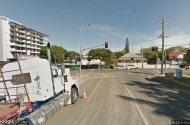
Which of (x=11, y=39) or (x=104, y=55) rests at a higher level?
(x=11, y=39)

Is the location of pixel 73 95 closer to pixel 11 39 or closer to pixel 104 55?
pixel 104 55

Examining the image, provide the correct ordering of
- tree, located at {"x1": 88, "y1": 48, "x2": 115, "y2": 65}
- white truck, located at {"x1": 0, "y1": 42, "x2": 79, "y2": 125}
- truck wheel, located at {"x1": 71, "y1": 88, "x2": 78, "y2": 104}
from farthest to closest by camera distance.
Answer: tree, located at {"x1": 88, "y1": 48, "x2": 115, "y2": 65} → truck wheel, located at {"x1": 71, "y1": 88, "x2": 78, "y2": 104} → white truck, located at {"x1": 0, "y1": 42, "x2": 79, "y2": 125}

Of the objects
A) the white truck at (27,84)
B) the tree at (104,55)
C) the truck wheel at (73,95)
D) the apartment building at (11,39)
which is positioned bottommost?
Result: the truck wheel at (73,95)

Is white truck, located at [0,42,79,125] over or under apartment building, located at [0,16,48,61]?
under

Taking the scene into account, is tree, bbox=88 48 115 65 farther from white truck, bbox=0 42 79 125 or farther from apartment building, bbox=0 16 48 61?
white truck, bbox=0 42 79 125

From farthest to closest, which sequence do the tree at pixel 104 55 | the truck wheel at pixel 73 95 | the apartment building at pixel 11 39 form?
the apartment building at pixel 11 39, the tree at pixel 104 55, the truck wheel at pixel 73 95

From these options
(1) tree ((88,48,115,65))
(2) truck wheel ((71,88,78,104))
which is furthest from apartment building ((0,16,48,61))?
(2) truck wheel ((71,88,78,104))

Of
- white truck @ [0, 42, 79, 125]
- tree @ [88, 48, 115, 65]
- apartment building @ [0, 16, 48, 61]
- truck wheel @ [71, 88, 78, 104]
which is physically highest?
apartment building @ [0, 16, 48, 61]

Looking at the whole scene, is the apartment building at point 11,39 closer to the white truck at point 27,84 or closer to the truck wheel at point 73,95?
the truck wheel at point 73,95

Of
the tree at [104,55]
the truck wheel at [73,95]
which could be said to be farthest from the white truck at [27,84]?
the tree at [104,55]

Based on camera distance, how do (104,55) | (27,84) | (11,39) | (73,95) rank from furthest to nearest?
(11,39) < (104,55) < (73,95) < (27,84)

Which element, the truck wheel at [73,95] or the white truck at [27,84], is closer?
the white truck at [27,84]

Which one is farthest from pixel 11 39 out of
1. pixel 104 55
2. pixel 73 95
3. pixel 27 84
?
pixel 27 84

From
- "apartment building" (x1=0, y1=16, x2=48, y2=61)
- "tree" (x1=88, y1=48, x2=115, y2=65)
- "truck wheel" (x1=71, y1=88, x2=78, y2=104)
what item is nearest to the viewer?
"truck wheel" (x1=71, y1=88, x2=78, y2=104)
